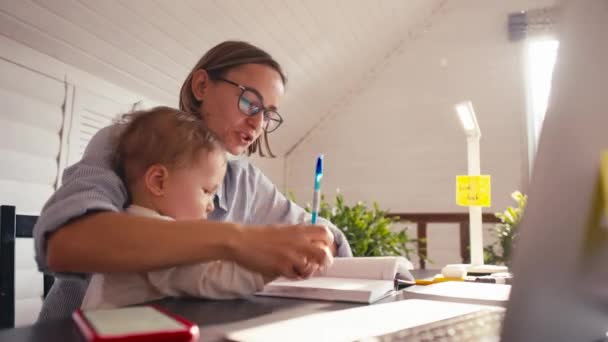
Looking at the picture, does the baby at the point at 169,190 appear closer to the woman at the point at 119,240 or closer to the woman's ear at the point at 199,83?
the woman at the point at 119,240

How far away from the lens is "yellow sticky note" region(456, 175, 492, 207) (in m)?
1.69

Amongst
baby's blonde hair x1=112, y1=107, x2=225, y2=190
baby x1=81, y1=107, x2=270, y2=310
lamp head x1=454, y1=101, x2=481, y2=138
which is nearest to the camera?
baby x1=81, y1=107, x2=270, y2=310

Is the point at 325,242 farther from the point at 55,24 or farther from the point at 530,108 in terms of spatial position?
the point at 530,108

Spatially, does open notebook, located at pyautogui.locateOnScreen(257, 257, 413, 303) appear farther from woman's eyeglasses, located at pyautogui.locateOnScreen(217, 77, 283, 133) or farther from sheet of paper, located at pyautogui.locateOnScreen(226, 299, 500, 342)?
woman's eyeglasses, located at pyautogui.locateOnScreen(217, 77, 283, 133)

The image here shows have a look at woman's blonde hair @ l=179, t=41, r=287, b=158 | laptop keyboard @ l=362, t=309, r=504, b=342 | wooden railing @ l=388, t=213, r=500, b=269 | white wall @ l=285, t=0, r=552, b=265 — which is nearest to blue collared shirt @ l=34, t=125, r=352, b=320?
woman's blonde hair @ l=179, t=41, r=287, b=158

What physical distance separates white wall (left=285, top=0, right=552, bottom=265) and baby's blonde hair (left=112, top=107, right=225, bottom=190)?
11.5ft

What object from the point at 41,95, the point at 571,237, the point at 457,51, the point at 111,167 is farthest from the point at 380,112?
the point at 571,237

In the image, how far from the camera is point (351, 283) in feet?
3.10

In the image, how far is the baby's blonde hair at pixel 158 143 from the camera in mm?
872

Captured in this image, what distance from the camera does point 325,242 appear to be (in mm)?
704

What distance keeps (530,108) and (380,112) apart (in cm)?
132

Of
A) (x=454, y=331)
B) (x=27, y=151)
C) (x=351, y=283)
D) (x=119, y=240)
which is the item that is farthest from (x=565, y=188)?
(x=27, y=151)

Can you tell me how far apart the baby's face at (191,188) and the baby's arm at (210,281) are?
130mm

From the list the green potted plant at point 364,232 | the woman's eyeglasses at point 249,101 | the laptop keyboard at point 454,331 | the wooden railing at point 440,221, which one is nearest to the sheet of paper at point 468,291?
the laptop keyboard at point 454,331
